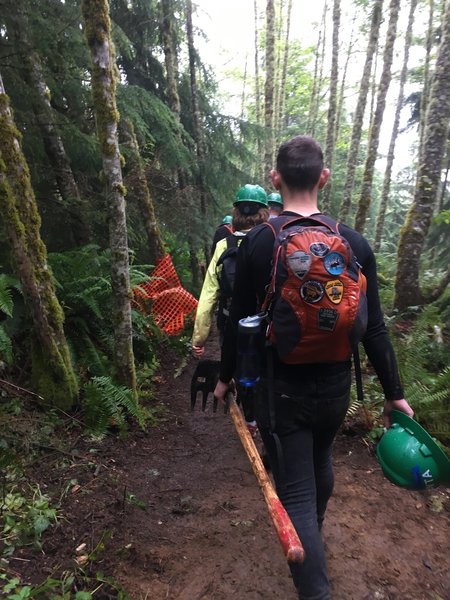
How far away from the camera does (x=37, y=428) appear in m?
4.17

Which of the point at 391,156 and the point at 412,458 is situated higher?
the point at 391,156

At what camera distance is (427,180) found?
7.82 metres

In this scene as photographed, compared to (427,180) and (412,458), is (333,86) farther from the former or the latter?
(412,458)

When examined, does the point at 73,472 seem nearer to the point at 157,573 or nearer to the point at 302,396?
the point at 157,573

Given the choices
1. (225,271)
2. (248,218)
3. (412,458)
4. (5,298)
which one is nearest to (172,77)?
(248,218)

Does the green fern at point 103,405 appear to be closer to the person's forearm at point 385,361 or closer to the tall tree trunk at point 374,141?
the person's forearm at point 385,361

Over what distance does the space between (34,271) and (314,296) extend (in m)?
3.35

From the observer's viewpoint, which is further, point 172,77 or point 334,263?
point 172,77

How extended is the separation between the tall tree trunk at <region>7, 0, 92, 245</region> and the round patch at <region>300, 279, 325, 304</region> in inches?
205

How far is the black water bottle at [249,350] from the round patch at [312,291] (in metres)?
0.34

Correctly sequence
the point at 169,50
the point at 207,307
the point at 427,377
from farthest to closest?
1. the point at 169,50
2. the point at 427,377
3. the point at 207,307

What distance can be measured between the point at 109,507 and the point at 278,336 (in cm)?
239

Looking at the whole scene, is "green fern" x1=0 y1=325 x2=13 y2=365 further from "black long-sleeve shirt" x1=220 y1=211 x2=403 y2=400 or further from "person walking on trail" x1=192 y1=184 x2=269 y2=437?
"black long-sleeve shirt" x1=220 y1=211 x2=403 y2=400

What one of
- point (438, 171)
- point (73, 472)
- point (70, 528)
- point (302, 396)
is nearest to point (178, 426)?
point (73, 472)
